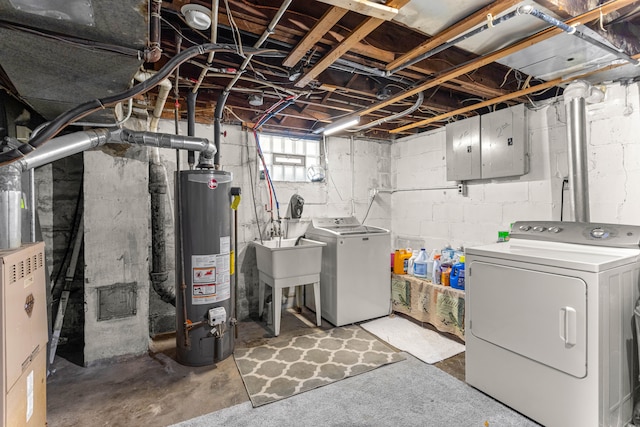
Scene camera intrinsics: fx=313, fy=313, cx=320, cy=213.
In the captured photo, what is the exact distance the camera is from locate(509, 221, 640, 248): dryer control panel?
1908 mm

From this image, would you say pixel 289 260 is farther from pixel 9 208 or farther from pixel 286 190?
pixel 9 208

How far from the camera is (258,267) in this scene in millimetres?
3467

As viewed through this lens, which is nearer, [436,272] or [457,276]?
[457,276]

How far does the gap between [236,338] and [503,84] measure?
10.9 feet

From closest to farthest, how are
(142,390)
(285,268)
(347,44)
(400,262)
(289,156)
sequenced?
1. (347,44)
2. (142,390)
3. (285,268)
4. (400,262)
5. (289,156)

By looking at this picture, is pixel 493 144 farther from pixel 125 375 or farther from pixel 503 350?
pixel 125 375

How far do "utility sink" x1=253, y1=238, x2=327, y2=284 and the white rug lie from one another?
861 mm

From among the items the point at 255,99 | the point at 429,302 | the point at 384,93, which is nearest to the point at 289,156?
the point at 255,99

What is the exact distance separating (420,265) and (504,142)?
150 cm

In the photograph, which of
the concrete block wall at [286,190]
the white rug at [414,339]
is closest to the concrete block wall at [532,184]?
the concrete block wall at [286,190]

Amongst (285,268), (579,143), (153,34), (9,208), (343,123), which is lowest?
(285,268)

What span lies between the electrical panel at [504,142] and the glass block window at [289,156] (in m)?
1.96

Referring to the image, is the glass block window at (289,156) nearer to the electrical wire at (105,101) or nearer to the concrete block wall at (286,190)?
the concrete block wall at (286,190)

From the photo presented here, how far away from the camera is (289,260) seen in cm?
312
